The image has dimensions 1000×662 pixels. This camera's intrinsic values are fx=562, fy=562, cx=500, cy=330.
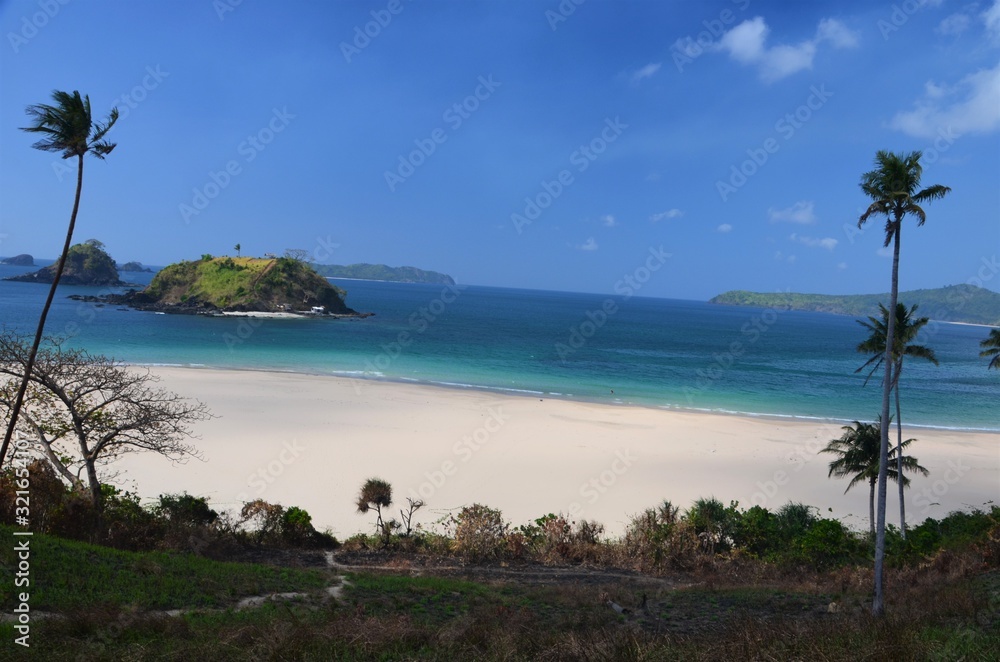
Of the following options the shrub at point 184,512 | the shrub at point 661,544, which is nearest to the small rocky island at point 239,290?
the shrub at point 184,512

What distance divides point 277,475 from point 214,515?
6638 millimetres

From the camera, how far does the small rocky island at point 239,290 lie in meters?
91.4

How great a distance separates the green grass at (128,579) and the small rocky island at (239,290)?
8494 centimetres

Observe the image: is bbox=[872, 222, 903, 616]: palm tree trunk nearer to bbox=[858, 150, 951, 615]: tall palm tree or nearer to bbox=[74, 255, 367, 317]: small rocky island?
bbox=[858, 150, 951, 615]: tall palm tree

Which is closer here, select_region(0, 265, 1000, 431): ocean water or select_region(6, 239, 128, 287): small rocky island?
select_region(0, 265, 1000, 431): ocean water

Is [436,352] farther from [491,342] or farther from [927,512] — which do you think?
[927,512]

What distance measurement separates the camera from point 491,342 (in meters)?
74.2

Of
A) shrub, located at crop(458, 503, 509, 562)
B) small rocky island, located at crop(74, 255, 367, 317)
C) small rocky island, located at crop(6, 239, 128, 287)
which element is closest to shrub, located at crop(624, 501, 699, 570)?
shrub, located at crop(458, 503, 509, 562)

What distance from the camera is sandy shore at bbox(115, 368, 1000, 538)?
20.6 m

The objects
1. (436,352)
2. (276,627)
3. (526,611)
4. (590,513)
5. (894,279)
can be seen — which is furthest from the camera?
(436,352)

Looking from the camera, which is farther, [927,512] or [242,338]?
[242,338]

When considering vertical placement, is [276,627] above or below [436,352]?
below

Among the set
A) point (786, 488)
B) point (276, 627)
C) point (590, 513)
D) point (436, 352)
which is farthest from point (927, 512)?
point (436, 352)

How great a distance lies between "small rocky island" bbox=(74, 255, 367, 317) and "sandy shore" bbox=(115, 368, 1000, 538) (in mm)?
58198
